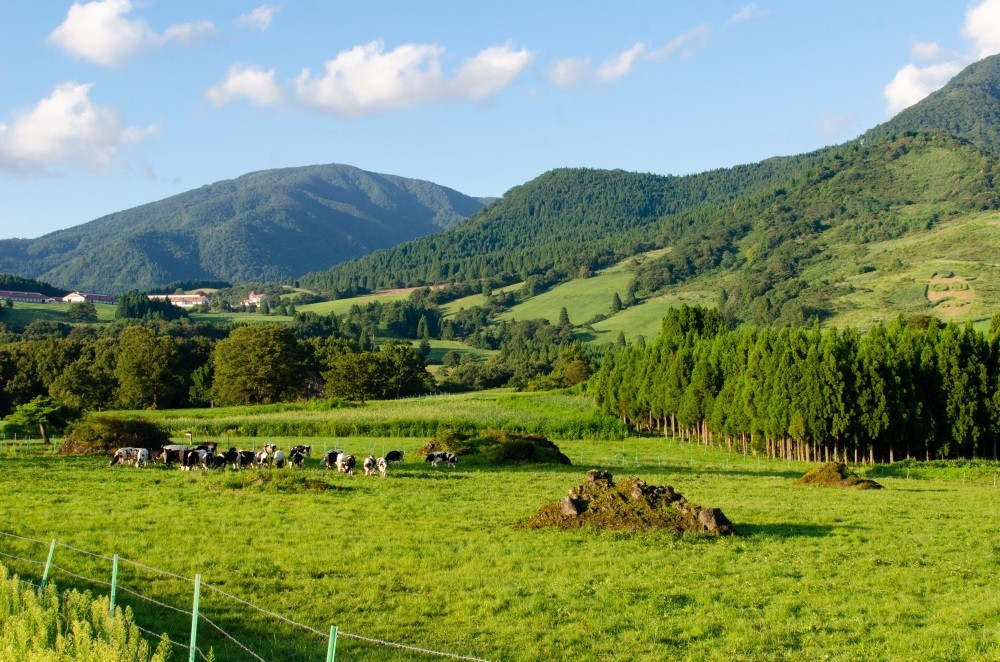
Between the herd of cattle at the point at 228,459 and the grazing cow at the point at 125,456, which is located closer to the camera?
the herd of cattle at the point at 228,459

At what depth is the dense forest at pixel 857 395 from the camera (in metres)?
57.0

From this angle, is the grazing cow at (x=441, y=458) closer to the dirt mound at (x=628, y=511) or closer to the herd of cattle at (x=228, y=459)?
the herd of cattle at (x=228, y=459)

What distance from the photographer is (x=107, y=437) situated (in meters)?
43.0

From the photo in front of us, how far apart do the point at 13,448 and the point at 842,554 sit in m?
41.5

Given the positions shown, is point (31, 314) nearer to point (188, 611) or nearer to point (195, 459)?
point (195, 459)

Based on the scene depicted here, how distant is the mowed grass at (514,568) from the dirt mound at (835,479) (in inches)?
192

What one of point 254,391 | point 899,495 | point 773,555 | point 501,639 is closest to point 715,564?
point 773,555

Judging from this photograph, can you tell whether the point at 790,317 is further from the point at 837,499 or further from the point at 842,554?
the point at 842,554

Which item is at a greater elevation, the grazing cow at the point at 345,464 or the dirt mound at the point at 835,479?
the grazing cow at the point at 345,464

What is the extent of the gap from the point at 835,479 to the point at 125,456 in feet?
99.9

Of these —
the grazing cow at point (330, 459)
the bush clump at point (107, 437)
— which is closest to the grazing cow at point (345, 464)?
the grazing cow at point (330, 459)

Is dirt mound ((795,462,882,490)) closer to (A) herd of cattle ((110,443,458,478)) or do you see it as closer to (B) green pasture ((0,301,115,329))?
(A) herd of cattle ((110,443,458,478))

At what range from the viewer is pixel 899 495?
1369 inches

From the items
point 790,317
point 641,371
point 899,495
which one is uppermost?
point 790,317
